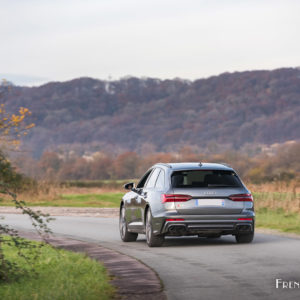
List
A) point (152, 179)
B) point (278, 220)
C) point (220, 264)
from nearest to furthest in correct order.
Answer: point (220, 264) → point (152, 179) → point (278, 220)

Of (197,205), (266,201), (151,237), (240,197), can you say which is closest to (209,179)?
(240,197)

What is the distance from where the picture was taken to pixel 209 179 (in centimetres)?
1634

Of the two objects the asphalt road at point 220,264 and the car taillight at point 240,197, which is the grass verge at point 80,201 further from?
the car taillight at point 240,197

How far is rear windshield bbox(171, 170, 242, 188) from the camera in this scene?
16.1 m

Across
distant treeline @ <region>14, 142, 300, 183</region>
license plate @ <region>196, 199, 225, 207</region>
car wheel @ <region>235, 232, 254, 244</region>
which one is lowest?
car wheel @ <region>235, 232, 254, 244</region>

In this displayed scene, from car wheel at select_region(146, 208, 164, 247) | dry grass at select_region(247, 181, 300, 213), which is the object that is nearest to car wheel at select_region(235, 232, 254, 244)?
car wheel at select_region(146, 208, 164, 247)

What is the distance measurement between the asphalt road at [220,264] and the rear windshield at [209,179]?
119 centimetres

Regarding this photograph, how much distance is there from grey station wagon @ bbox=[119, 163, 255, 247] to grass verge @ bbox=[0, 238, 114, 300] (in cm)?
278

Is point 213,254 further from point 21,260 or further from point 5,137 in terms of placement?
point 5,137

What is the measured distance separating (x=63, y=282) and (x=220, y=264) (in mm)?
3294

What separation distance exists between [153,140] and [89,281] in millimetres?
183852

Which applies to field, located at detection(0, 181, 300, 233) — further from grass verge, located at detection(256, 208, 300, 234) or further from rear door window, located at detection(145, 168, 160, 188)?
rear door window, located at detection(145, 168, 160, 188)

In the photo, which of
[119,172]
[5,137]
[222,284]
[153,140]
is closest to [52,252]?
[222,284]

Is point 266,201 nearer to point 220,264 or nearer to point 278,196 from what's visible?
point 278,196
